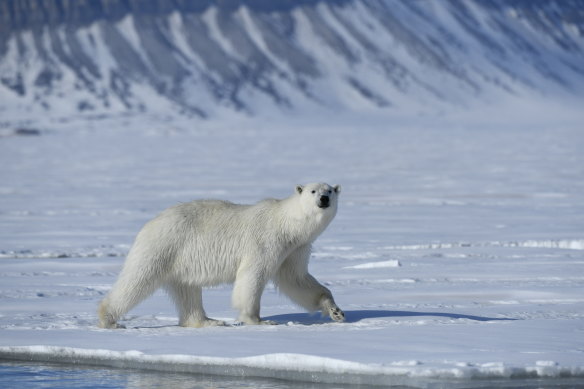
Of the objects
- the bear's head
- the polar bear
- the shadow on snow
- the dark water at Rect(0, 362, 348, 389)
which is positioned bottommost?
the dark water at Rect(0, 362, 348, 389)

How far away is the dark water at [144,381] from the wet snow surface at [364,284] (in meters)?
0.04

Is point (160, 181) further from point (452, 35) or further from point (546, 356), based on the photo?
point (452, 35)

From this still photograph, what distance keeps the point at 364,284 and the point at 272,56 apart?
9181cm

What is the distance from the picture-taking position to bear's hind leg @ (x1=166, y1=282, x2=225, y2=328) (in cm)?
622

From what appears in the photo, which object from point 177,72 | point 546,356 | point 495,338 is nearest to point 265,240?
point 495,338

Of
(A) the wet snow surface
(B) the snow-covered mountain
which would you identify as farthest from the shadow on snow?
(B) the snow-covered mountain

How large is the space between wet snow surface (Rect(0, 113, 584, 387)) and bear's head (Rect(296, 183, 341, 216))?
0.67 metres

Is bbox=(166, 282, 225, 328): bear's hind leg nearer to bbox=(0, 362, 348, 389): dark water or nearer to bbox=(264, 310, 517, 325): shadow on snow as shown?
bbox=(264, 310, 517, 325): shadow on snow

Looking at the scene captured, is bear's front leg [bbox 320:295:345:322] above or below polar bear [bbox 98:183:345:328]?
below

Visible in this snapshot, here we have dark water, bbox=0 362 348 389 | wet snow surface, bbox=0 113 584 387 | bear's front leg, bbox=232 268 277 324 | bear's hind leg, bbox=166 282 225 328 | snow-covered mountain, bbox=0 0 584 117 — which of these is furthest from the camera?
snow-covered mountain, bbox=0 0 584 117

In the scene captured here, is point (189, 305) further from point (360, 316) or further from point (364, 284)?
point (364, 284)

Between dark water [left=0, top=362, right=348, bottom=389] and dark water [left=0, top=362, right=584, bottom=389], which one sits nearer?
dark water [left=0, top=362, right=584, bottom=389]

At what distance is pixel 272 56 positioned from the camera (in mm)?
98688

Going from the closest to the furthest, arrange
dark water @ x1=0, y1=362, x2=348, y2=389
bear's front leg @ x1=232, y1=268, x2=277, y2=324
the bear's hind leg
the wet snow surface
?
1. dark water @ x1=0, y1=362, x2=348, y2=389
2. the wet snow surface
3. bear's front leg @ x1=232, y1=268, x2=277, y2=324
4. the bear's hind leg
